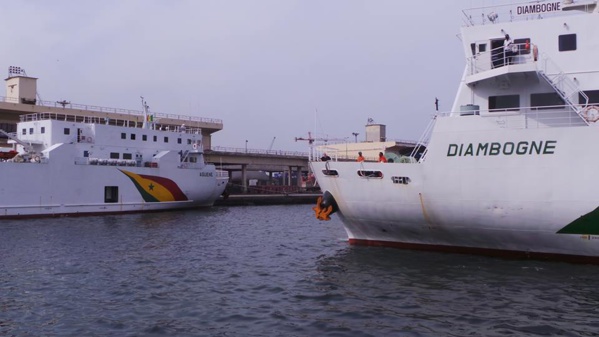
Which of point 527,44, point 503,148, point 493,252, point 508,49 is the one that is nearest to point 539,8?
point 527,44

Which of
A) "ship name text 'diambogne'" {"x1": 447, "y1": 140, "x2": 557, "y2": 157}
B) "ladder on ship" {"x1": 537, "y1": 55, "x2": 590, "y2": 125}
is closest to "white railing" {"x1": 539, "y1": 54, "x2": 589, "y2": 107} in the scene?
"ladder on ship" {"x1": 537, "y1": 55, "x2": 590, "y2": 125}

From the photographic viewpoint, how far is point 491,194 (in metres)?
15.1

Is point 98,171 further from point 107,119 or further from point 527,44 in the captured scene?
point 527,44

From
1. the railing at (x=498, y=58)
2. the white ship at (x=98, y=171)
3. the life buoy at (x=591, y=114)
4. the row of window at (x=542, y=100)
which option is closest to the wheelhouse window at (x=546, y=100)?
the row of window at (x=542, y=100)

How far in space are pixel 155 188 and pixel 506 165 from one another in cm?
3135

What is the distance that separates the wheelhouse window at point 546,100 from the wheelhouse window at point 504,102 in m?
0.49

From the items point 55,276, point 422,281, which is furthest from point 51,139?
point 422,281

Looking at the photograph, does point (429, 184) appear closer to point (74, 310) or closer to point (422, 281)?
point (422, 281)

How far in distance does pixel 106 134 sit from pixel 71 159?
3.90 metres

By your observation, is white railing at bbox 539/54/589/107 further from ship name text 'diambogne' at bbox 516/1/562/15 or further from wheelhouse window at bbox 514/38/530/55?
ship name text 'diambogne' at bbox 516/1/562/15

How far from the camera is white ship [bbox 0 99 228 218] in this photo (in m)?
34.0

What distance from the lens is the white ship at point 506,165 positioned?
46.9 feet

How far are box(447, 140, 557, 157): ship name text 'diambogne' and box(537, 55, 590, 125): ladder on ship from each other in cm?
175

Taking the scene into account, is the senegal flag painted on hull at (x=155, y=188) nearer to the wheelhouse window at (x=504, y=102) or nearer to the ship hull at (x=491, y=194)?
the ship hull at (x=491, y=194)
